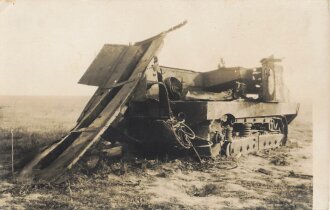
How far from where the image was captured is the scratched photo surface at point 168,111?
4.93m

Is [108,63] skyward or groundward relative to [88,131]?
skyward

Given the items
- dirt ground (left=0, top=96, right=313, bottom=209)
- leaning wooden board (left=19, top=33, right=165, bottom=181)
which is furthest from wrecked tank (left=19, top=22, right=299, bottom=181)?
dirt ground (left=0, top=96, right=313, bottom=209)

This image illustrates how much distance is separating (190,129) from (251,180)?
1376 mm

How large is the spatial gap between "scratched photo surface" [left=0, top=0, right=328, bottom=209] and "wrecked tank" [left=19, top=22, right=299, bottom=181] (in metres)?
0.02

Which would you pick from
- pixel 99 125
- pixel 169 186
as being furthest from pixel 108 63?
pixel 169 186

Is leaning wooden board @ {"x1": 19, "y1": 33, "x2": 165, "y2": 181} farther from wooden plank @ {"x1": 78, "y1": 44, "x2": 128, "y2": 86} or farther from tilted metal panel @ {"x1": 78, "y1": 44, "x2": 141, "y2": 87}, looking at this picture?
wooden plank @ {"x1": 78, "y1": 44, "x2": 128, "y2": 86}

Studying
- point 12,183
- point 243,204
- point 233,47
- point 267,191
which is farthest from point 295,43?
point 12,183

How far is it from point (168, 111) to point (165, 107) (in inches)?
4.7

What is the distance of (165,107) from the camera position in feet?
21.8

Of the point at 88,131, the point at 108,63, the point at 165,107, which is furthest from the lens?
the point at 108,63

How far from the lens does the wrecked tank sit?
5.68 m

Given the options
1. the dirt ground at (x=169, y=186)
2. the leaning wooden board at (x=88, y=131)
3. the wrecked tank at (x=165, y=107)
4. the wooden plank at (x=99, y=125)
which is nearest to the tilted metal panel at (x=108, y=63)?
the wrecked tank at (x=165, y=107)

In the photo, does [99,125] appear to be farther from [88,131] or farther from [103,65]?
[103,65]

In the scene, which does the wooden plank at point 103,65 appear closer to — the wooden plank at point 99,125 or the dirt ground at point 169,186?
the wooden plank at point 99,125
